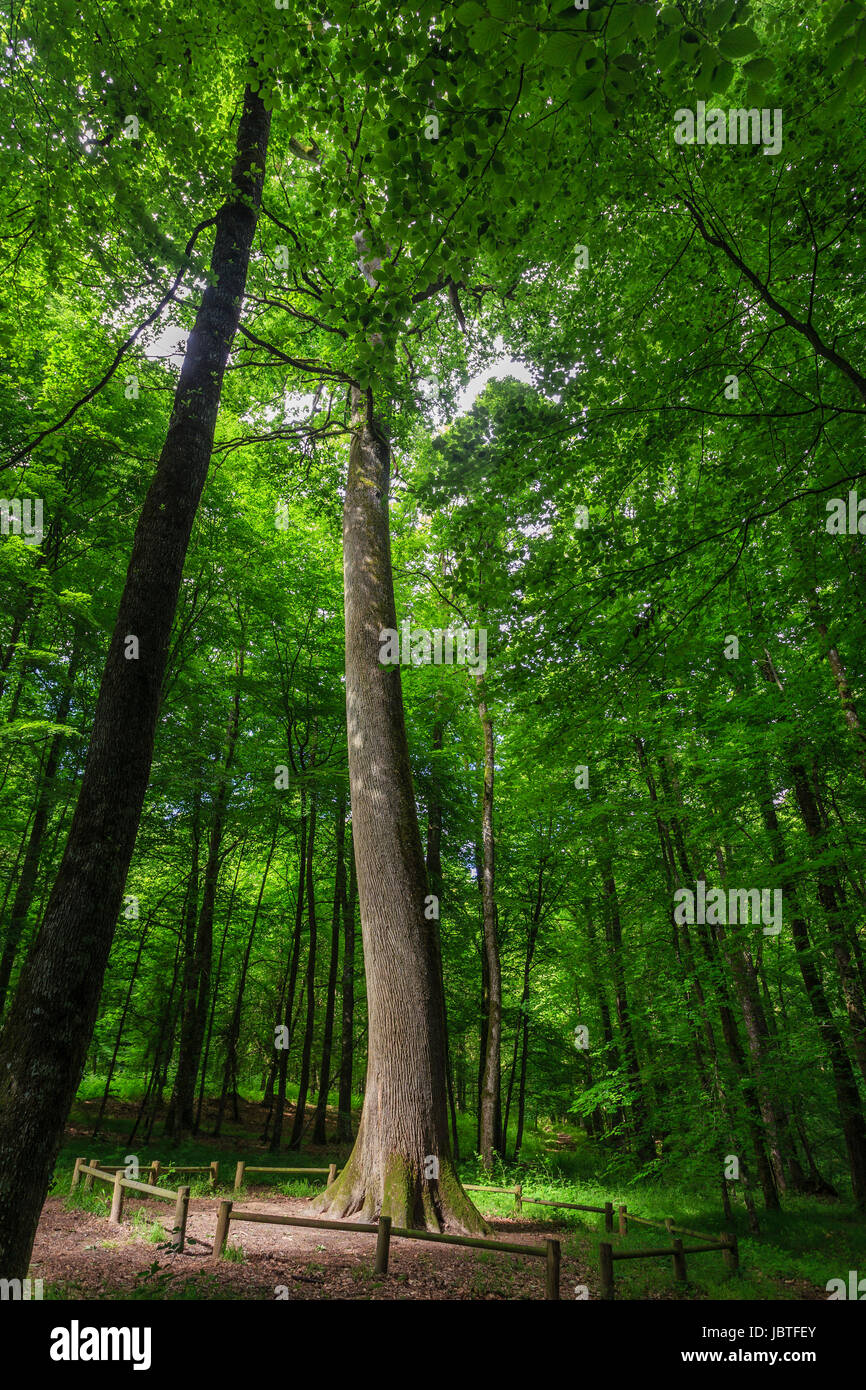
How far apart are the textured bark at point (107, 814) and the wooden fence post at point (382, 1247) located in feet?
8.88

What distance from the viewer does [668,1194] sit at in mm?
12594

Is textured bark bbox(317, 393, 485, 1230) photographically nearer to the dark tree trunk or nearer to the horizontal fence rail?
the horizontal fence rail

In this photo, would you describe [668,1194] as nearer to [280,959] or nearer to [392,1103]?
[392,1103]

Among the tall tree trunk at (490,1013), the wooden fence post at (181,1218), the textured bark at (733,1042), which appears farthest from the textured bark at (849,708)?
the wooden fence post at (181,1218)

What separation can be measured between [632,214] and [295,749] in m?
13.4

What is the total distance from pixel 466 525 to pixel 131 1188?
28.1ft

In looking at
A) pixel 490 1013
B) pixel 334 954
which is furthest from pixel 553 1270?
pixel 334 954

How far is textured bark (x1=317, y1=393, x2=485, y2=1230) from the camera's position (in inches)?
222

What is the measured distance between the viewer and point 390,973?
6.16m

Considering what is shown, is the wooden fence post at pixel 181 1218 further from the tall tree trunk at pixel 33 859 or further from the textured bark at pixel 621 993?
the textured bark at pixel 621 993

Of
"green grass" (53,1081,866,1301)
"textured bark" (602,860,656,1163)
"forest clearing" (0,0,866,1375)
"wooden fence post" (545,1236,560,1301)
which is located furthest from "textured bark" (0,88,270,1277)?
"textured bark" (602,860,656,1163)

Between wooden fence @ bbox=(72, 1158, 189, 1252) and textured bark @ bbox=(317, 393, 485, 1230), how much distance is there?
1307 mm

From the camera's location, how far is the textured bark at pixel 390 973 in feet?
18.5

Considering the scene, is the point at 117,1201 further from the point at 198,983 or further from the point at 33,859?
the point at 198,983
